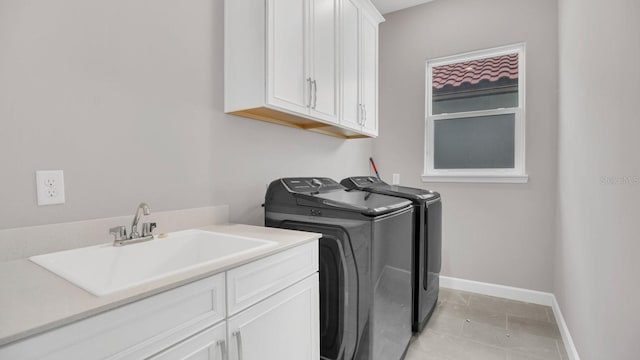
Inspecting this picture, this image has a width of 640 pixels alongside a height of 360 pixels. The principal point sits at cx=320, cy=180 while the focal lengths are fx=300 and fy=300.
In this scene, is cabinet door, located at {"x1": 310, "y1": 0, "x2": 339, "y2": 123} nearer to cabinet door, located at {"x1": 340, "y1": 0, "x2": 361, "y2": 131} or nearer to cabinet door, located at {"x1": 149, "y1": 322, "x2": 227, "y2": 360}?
cabinet door, located at {"x1": 340, "y1": 0, "x2": 361, "y2": 131}

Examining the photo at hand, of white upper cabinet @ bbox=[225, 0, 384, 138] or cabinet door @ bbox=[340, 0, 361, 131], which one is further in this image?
cabinet door @ bbox=[340, 0, 361, 131]

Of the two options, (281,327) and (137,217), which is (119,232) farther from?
(281,327)

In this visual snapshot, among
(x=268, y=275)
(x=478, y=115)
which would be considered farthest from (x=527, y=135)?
(x=268, y=275)

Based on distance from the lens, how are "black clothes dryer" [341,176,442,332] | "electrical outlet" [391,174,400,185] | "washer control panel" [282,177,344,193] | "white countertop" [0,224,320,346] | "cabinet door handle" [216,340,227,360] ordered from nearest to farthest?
"white countertop" [0,224,320,346], "cabinet door handle" [216,340,227,360], "washer control panel" [282,177,344,193], "black clothes dryer" [341,176,442,332], "electrical outlet" [391,174,400,185]

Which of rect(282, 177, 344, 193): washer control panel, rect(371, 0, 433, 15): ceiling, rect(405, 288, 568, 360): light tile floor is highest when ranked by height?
rect(371, 0, 433, 15): ceiling

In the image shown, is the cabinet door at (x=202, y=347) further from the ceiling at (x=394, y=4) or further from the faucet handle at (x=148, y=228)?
the ceiling at (x=394, y=4)

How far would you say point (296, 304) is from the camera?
1231mm

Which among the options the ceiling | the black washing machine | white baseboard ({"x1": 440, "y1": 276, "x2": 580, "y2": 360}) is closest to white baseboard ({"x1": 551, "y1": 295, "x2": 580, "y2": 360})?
white baseboard ({"x1": 440, "y1": 276, "x2": 580, "y2": 360})

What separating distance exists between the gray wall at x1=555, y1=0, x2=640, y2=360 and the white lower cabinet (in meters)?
1.14

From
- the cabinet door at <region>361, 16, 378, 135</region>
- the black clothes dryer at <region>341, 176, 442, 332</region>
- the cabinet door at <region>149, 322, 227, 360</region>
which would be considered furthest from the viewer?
the cabinet door at <region>361, 16, 378, 135</region>

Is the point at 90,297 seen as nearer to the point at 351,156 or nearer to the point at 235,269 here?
the point at 235,269

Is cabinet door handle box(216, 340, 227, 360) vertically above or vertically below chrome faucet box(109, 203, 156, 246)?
below

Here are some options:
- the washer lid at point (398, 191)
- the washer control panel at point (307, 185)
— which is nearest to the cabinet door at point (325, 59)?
the washer control panel at point (307, 185)

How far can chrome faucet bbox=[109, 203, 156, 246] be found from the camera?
3.73 feet
